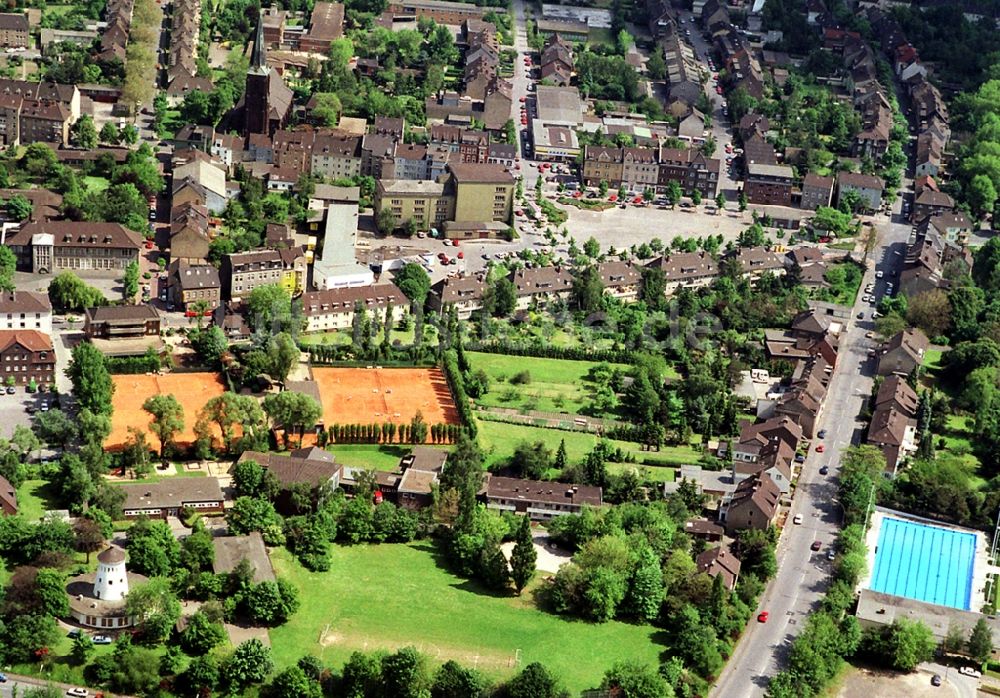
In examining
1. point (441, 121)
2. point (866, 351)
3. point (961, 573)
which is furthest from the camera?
point (441, 121)

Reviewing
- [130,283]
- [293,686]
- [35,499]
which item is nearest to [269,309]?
[130,283]

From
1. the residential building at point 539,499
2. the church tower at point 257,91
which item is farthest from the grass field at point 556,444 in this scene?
the church tower at point 257,91

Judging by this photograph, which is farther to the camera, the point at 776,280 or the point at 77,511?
the point at 776,280

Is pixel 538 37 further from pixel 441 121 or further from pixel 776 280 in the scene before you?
pixel 776 280

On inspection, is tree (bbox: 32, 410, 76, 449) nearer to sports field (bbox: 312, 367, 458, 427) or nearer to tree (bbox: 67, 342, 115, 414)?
tree (bbox: 67, 342, 115, 414)

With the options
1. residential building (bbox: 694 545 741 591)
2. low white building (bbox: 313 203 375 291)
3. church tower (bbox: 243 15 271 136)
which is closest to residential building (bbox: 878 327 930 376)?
residential building (bbox: 694 545 741 591)

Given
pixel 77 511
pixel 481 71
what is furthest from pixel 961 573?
pixel 481 71
